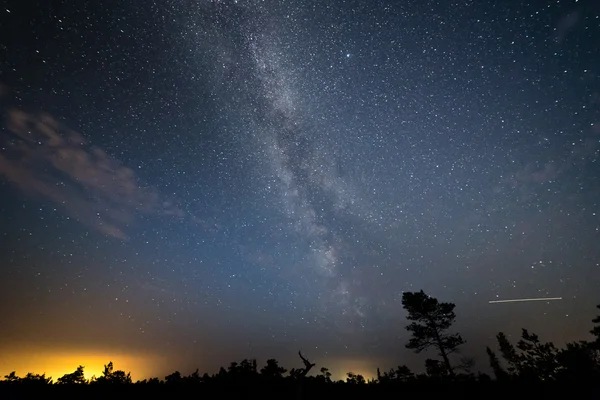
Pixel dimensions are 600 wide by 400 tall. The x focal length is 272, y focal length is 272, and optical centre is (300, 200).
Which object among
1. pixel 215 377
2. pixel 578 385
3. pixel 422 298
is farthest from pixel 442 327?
pixel 215 377

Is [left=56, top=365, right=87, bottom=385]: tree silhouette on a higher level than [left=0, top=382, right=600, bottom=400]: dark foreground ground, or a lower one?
higher

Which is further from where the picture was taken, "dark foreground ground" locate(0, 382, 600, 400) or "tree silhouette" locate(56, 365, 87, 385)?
"tree silhouette" locate(56, 365, 87, 385)

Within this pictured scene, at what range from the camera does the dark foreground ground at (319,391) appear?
495 inches

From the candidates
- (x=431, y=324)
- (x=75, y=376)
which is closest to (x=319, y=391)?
(x=431, y=324)

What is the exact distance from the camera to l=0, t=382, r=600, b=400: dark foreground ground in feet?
41.2

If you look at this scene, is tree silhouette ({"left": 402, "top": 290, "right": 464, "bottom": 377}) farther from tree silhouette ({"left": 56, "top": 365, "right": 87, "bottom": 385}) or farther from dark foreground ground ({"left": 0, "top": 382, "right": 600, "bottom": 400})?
tree silhouette ({"left": 56, "top": 365, "right": 87, "bottom": 385})

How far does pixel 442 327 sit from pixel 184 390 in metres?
23.6

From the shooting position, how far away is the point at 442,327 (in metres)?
26.2

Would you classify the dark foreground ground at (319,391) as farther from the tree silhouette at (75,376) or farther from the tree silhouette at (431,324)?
the tree silhouette at (75,376)

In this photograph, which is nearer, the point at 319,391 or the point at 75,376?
the point at 319,391

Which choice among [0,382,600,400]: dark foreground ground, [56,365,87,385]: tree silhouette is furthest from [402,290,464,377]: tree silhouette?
[56,365,87,385]: tree silhouette

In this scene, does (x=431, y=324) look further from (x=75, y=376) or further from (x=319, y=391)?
(x=75, y=376)

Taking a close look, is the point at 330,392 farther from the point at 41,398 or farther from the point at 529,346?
the point at 529,346

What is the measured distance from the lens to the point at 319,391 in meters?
13.5
